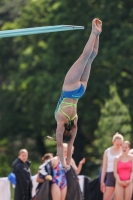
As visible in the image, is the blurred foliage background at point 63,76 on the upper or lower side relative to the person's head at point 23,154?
upper

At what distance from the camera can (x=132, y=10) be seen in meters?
30.7

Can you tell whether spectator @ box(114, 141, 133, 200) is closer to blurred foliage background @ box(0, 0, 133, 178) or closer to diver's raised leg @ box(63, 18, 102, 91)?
diver's raised leg @ box(63, 18, 102, 91)

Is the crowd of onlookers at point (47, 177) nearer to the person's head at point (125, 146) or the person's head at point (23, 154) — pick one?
the person's head at point (23, 154)

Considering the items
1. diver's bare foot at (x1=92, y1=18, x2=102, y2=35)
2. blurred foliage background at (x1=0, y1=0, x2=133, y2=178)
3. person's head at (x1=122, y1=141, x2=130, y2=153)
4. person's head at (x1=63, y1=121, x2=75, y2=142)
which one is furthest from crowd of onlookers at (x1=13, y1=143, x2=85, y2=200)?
blurred foliage background at (x1=0, y1=0, x2=133, y2=178)

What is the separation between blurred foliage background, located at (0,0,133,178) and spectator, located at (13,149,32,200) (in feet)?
41.6

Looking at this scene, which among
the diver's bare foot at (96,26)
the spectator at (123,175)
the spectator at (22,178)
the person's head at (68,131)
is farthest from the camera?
the spectator at (22,178)

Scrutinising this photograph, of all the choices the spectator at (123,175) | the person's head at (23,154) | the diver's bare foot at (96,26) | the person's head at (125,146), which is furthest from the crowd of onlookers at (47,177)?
the diver's bare foot at (96,26)

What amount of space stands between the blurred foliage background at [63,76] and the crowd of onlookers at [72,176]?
12.8 meters

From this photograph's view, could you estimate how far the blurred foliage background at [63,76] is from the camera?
3086cm

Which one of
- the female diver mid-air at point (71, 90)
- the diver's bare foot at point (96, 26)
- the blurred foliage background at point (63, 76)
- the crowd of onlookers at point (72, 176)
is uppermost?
the blurred foliage background at point (63, 76)

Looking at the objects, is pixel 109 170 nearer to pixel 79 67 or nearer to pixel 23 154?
pixel 23 154

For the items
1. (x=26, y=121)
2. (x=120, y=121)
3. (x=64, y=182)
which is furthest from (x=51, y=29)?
(x=26, y=121)

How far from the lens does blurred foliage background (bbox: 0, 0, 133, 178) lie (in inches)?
1215

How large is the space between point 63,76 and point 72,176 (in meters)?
18.8
